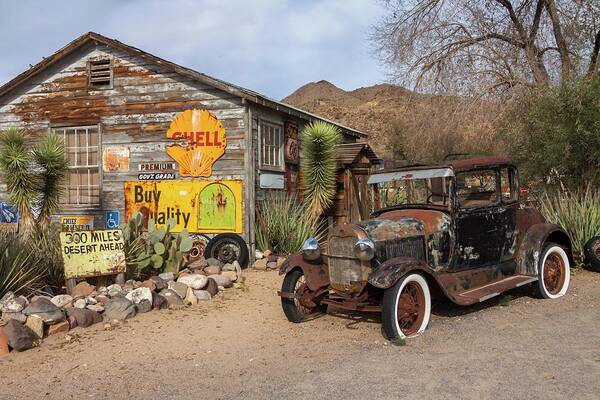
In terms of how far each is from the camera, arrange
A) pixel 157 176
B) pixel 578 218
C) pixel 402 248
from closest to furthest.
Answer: pixel 402 248 < pixel 578 218 < pixel 157 176

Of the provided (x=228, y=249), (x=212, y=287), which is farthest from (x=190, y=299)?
(x=228, y=249)

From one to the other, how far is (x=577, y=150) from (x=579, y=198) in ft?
3.39

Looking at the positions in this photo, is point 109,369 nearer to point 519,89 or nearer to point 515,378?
point 515,378

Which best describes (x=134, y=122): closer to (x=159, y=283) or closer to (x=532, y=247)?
(x=159, y=283)

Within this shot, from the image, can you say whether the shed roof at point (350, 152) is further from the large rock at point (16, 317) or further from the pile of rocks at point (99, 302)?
the large rock at point (16, 317)

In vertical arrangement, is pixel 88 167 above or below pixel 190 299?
above

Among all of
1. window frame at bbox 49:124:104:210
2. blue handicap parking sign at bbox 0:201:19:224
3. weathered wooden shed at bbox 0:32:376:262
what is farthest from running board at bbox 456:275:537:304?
blue handicap parking sign at bbox 0:201:19:224

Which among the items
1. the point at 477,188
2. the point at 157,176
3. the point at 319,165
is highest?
the point at 319,165

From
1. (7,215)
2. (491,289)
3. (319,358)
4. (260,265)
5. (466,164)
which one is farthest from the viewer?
(7,215)

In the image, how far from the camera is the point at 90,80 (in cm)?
1253

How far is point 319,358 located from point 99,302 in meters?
3.55

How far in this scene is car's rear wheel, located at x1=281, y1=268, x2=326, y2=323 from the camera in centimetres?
656

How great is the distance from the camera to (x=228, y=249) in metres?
10.7

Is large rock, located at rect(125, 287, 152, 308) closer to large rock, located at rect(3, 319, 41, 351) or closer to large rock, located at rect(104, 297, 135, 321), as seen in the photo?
large rock, located at rect(104, 297, 135, 321)
